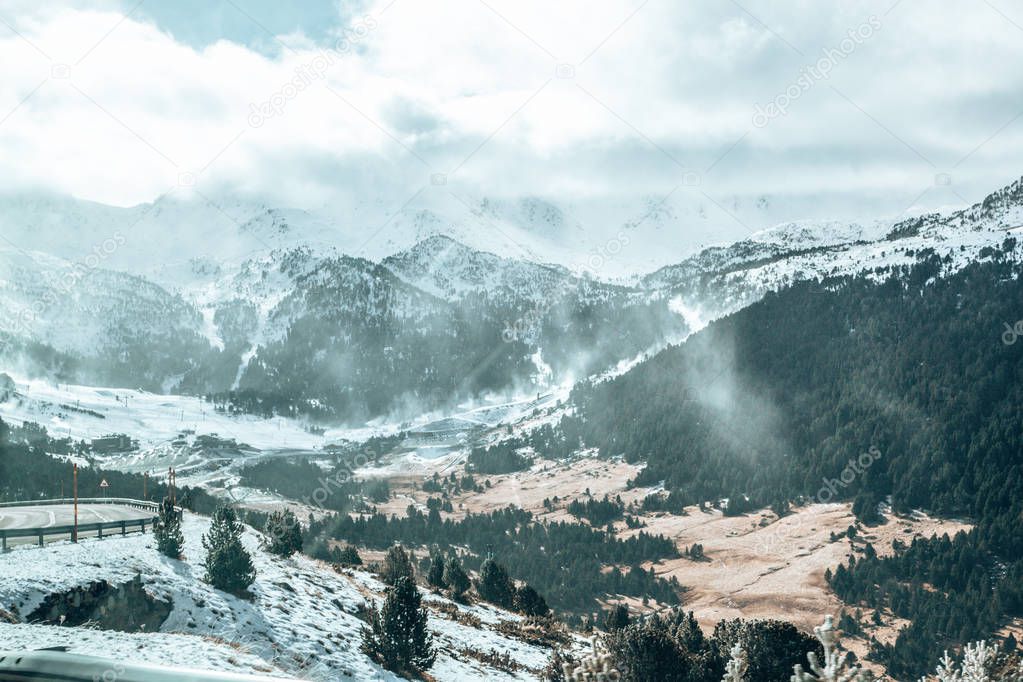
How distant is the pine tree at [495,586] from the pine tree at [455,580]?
3.39m

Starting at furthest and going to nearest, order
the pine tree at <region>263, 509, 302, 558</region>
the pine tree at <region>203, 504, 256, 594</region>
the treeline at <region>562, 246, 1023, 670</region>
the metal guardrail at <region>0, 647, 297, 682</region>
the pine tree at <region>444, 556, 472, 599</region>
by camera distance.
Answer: the treeline at <region>562, 246, 1023, 670</region> < the pine tree at <region>444, 556, 472, 599</region> < the pine tree at <region>263, 509, 302, 558</region> < the pine tree at <region>203, 504, 256, 594</region> < the metal guardrail at <region>0, 647, 297, 682</region>

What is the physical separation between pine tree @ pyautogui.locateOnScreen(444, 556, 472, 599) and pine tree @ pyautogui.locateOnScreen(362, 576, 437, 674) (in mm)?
19217

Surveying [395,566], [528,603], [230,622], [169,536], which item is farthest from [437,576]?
[230,622]

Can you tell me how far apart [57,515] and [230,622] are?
32838mm

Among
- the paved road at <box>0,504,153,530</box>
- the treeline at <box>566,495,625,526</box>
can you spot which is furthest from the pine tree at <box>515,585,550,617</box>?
the treeline at <box>566,495,625,526</box>

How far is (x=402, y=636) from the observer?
94.9 ft

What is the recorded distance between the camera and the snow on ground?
18.7 meters

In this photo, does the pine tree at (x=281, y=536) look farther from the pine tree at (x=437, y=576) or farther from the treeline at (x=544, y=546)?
the treeline at (x=544, y=546)

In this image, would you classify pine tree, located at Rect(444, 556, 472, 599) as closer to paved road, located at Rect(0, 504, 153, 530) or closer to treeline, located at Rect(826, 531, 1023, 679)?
paved road, located at Rect(0, 504, 153, 530)

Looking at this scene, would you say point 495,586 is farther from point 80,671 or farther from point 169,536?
point 80,671

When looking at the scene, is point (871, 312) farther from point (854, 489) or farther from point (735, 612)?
point (735, 612)

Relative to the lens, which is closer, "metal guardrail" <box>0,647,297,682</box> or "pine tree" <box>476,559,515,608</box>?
"metal guardrail" <box>0,647,297,682</box>

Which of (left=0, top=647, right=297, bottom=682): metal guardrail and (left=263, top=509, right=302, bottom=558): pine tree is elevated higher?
(left=0, top=647, right=297, bottom=682): metal guardrail

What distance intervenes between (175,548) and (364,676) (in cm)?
1387
